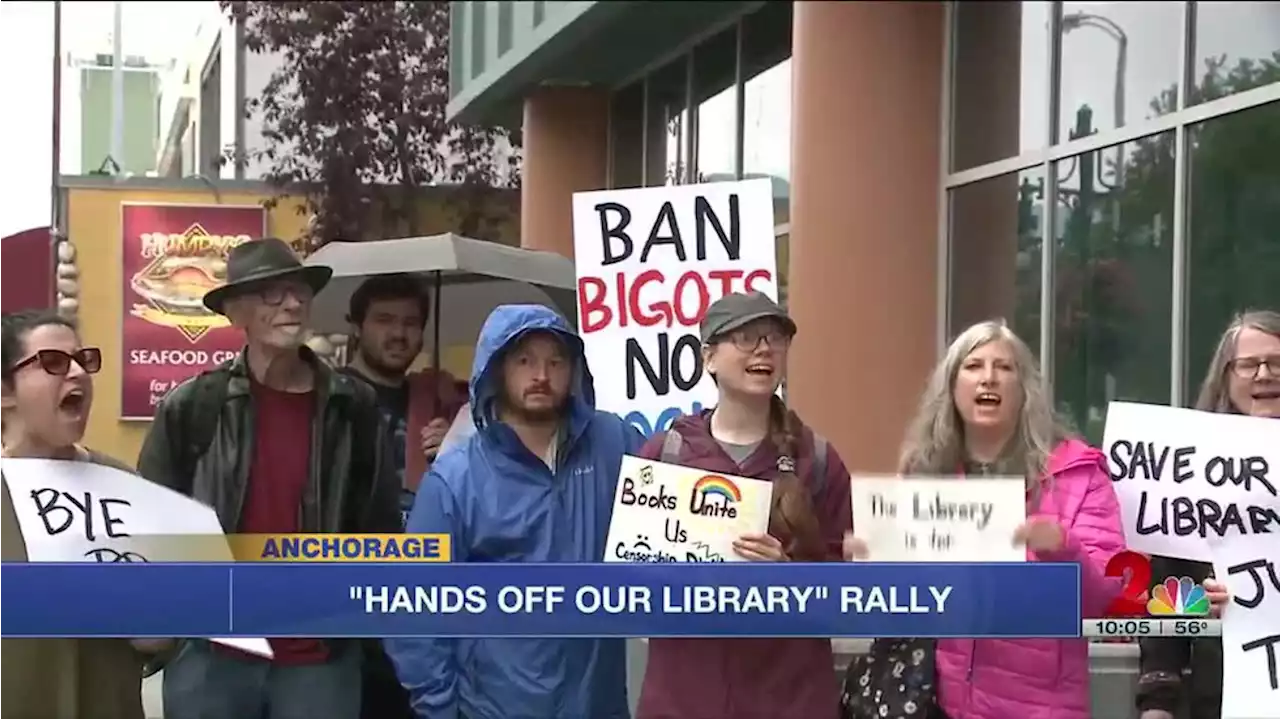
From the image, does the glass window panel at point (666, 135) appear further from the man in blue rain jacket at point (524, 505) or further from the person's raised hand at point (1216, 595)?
the person's raised hand at point (1216, 595)

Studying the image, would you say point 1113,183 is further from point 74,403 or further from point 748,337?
point 74,403

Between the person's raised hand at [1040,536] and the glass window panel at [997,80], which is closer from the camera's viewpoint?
the person's raised hand at [1040,536]

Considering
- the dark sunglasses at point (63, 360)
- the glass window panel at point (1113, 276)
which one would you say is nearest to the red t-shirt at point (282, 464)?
the dark sunglasses at point (63, 360)

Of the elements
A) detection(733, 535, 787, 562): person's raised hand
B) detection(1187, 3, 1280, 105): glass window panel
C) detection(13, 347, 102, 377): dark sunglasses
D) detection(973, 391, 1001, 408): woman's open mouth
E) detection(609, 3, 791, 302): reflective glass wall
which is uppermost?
detection(1187, 3, 1280, 105): glass window panel

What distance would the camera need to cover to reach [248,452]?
340 cm

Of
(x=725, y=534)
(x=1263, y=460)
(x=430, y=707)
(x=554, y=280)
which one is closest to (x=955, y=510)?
(x=725, y=534)

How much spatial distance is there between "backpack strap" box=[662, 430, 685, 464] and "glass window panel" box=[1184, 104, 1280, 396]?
11.1ft

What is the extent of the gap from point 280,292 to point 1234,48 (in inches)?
193

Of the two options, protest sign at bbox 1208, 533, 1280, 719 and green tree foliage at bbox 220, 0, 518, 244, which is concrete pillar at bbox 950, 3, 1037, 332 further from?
protest sign at bbox 1208, 533, 1280, 719

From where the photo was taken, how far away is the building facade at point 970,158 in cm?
584

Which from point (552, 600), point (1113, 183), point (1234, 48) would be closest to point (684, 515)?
point (552, 600)

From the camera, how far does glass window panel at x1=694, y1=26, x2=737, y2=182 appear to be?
4293mm

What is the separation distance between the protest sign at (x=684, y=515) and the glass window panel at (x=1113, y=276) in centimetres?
387

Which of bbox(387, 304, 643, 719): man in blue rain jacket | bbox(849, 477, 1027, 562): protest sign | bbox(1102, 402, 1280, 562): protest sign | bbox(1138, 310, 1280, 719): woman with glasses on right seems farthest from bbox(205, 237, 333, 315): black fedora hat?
bbox(1138, 310, 1280, 719): woman with glasses on right
